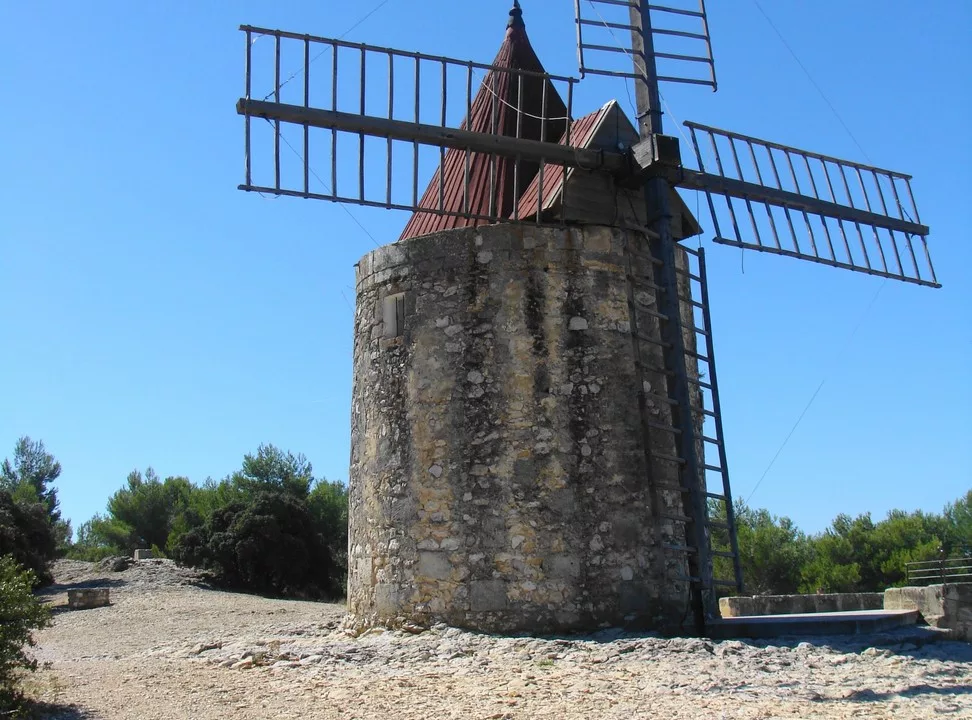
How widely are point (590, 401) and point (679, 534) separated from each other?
1254 mm

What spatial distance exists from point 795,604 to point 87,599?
8587mm

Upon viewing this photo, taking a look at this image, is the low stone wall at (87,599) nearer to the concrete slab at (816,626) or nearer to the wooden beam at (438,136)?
the wooden beam at (438,136)

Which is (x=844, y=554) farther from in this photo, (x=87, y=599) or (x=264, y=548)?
(x=87, y=599)

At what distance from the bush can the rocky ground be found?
0.26 m

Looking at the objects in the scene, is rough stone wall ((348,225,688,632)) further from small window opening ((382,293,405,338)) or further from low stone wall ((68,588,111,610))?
low stone wall ((68,588,111,610))

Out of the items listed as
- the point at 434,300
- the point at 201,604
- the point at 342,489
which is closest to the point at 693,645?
the point at 434,300

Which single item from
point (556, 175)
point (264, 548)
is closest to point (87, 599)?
point (264, 548)

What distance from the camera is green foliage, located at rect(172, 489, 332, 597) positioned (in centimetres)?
1691

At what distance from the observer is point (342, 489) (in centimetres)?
2495

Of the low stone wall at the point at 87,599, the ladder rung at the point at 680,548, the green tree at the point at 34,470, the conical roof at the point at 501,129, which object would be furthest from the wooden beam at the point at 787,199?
the green tree at the point at 34,470

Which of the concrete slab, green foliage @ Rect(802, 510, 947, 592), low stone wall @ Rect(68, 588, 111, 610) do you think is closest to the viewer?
the concrete slab

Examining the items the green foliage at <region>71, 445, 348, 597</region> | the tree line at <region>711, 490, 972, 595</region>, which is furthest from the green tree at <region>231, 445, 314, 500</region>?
the tree line at <region>711, 490, 972, 595</region>

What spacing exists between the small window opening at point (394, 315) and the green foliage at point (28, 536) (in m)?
9.83

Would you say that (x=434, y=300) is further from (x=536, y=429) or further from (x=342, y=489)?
(x=342, y=489)
